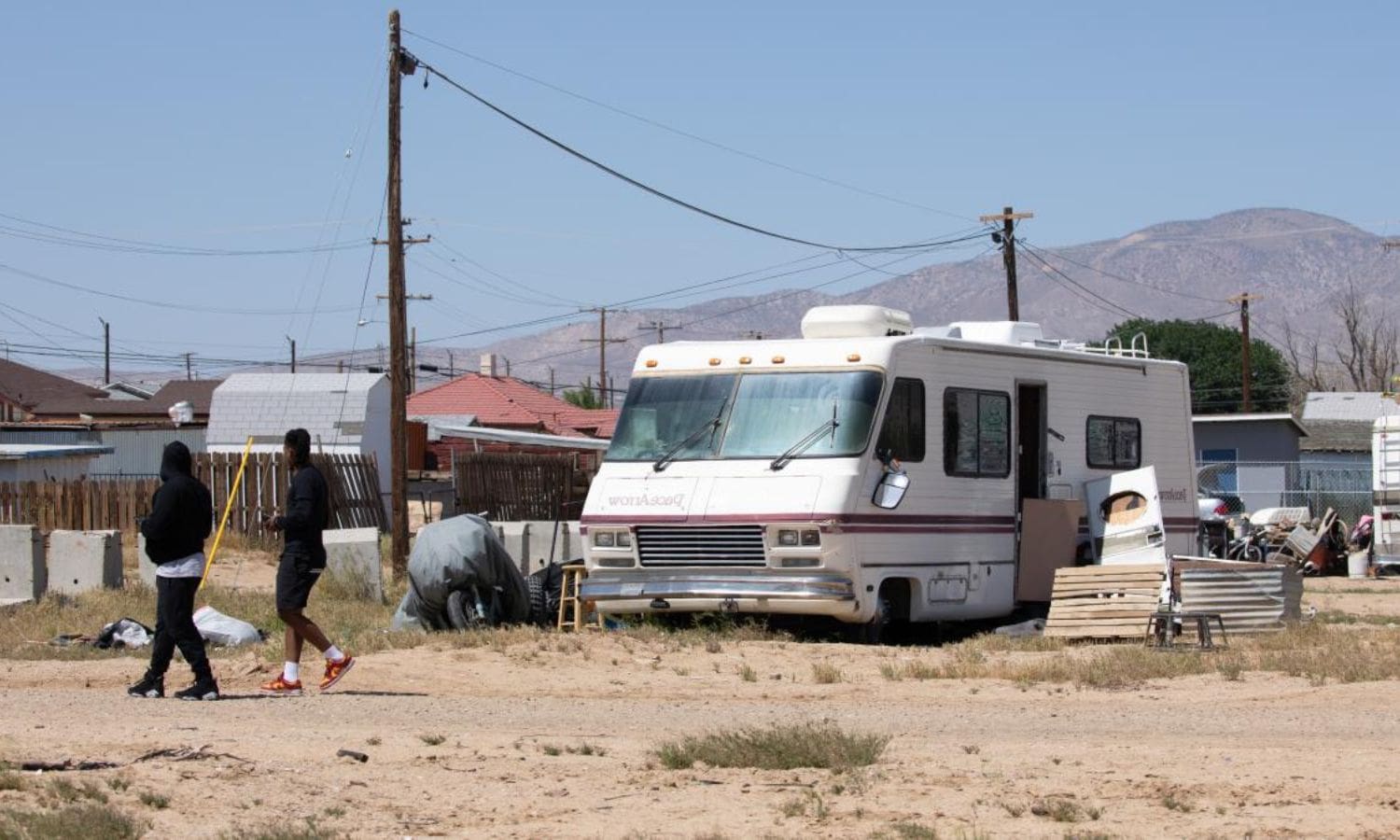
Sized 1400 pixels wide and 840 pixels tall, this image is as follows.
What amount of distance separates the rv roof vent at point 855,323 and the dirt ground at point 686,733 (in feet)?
11.2

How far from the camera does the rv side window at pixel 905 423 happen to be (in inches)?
642

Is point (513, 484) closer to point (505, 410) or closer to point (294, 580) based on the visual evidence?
point (294, 580)

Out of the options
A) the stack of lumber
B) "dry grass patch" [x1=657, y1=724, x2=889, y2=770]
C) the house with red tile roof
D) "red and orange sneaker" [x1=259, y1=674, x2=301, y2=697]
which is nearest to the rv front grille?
the stack of lumber

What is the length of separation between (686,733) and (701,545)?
5118mm

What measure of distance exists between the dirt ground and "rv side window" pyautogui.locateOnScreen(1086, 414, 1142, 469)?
15.7 feet

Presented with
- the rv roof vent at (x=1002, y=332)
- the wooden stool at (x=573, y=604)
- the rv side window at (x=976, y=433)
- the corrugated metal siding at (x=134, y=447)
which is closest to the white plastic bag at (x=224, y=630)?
the wooden stool at (x=573, y=604)

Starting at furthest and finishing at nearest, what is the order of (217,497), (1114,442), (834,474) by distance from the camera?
(217,497)
(1114,442)
(834,474)

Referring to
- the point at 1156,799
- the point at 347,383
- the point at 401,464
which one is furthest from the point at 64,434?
the point at 1156,799

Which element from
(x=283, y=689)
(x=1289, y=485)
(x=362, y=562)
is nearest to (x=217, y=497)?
(x=362, y=562)

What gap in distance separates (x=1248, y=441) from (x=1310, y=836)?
39.9 meters

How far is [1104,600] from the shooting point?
16969 millimetres

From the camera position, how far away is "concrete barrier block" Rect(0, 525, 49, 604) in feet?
66.0

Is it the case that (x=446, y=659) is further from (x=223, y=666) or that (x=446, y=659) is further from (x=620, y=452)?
(x=620, y=452)

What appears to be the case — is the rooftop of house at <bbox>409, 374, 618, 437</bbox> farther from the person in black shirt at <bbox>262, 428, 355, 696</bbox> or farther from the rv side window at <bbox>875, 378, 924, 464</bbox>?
the person in black shirt at <bbox>262, 428, 355, 696</bbox>
